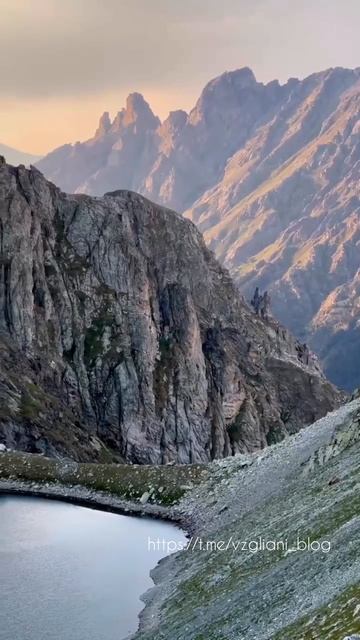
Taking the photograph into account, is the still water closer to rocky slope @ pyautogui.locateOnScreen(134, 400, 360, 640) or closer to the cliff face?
rocky slope @ pyautogui.locateOnScreen(134, 400, 360, 640)

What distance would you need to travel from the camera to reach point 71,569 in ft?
225

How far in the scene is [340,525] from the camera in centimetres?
4503

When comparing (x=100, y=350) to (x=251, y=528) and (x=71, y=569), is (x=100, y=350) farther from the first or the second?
(x=251, y=528)

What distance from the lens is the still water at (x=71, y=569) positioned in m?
55.7

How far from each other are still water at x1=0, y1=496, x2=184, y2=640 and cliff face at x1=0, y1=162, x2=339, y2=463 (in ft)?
136

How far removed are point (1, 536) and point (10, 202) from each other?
319 ft

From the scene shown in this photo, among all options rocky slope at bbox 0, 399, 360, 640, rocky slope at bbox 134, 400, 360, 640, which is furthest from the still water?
rocky slope at bbox 134, 400, 360, 640

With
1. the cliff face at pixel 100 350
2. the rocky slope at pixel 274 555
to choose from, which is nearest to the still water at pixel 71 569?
the rocky slope at pixel 274 555

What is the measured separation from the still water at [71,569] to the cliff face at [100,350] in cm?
4133

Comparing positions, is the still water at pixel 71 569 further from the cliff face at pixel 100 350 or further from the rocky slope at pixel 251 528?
the cliff face at pixel 100 350

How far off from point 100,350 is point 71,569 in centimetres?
9592

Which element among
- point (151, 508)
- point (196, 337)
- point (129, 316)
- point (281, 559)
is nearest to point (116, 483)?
point (151, 508)

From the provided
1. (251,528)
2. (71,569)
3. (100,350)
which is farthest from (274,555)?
(100,350)

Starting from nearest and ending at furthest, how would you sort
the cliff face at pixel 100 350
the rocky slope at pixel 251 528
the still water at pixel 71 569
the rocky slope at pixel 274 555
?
the rocky slope at pixel 274 555 < the rocky slope at pixel 251 528 < the still water at pixel 71 569 < the cliff face at pixel 100 350
